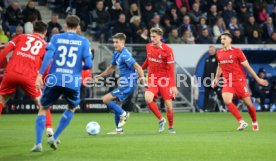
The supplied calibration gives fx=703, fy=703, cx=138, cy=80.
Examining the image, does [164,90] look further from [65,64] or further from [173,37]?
[173,37]

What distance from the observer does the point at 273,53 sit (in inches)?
1195

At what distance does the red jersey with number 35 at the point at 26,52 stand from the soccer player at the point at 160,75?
13.5ft

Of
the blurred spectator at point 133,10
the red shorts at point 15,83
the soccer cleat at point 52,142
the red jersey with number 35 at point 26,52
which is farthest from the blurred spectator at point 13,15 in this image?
the soccer cleat at point 52,142

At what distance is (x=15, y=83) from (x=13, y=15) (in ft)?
44.4

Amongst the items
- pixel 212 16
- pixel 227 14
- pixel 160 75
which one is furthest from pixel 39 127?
pixel 227 14

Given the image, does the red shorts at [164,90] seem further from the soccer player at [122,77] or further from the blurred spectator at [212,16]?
the blurred spectator at [212,16]

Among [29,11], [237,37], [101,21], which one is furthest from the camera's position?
[237,37]

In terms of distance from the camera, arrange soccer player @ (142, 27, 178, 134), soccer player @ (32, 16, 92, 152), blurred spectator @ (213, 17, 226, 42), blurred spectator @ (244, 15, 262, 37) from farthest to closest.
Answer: blurred spectator @ (244, 15, 262, 37), blurred spectator @ (213, 17, 226, 42), soccer player @ (142, 27, 178, 134), soccer player @ (32, 16, 92, 152)

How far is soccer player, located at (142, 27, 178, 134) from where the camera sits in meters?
17.2

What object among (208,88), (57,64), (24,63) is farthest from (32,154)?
(208,88)

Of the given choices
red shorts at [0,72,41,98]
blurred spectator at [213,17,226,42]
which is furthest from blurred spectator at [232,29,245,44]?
red shorts at [0,72,41,98]

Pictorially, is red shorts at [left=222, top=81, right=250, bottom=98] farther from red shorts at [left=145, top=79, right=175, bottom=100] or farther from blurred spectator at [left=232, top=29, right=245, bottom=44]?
blurred spectator at [left=232, top=29, right=245, bottom=44]

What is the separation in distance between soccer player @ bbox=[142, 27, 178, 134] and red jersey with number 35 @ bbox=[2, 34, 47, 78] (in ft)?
13.5

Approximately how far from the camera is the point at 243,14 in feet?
106
